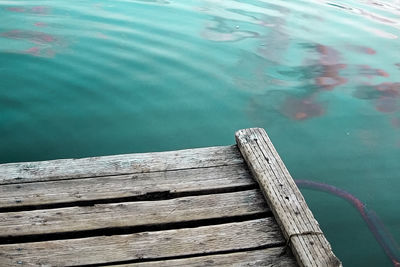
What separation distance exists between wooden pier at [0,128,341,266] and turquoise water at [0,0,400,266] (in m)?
1.57

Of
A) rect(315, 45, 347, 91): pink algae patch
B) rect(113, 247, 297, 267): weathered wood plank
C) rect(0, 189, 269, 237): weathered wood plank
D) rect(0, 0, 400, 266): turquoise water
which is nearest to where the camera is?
rect(113, 247, 297, 267): weathered wood plank

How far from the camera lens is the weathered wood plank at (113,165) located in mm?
2641

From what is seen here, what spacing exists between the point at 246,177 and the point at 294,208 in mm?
427

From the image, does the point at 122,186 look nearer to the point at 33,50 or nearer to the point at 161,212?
the point at 161,212

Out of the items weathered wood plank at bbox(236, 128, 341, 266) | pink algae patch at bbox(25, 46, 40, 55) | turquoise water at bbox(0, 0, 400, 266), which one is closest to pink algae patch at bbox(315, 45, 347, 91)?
turquoise water at bbox(0, 0, 400, 266)

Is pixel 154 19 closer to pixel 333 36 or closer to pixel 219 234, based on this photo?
pixel 333 36

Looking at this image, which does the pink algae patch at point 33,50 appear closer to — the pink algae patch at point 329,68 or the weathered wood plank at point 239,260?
the pink algae patch at point 329,68

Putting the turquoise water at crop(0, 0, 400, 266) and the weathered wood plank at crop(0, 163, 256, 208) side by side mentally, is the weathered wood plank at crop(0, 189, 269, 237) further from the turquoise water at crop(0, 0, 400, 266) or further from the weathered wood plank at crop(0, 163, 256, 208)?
the turquoise water at crop(0, 0, 400, 266)

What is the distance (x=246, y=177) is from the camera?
106 inches

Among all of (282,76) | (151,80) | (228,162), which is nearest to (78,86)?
(151,80)

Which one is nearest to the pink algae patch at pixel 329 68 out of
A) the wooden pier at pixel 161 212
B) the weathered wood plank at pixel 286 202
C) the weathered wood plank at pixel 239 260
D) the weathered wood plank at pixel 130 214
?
the weathered wood plank at pixel 286 202

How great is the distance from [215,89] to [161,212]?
380 cm

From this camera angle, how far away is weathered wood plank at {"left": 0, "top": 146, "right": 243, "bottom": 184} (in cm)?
264

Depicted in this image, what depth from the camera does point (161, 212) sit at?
2.38 meters
